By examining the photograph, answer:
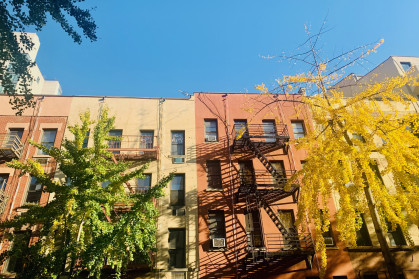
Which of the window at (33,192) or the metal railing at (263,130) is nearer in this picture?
the window at (33,192)

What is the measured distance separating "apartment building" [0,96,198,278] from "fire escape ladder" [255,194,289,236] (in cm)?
388

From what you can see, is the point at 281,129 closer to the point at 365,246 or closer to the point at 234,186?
the point at 234,186

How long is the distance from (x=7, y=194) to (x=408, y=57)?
35369 millimetres

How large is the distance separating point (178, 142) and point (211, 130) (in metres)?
2.60

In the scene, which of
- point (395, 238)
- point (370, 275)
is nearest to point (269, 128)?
point (395, 238)

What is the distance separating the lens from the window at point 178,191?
17.0 m

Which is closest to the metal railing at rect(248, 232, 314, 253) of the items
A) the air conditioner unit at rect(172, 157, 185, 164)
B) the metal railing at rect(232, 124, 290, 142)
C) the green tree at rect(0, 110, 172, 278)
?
the air conditioner unit at rect(172, 157, 185, 164)

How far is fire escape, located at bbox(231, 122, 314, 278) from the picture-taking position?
14.6m

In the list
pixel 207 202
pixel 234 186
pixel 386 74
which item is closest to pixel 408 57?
pixel 386 74

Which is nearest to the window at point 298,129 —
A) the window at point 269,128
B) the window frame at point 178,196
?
the window at point 269,128

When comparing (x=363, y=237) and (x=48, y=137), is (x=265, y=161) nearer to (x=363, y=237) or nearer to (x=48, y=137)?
(x=363, y=237)

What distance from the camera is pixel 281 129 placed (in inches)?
790

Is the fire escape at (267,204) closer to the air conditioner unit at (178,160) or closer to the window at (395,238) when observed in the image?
the air conditioner unit at (178,160)

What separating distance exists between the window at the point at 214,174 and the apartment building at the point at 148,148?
1.02 m
